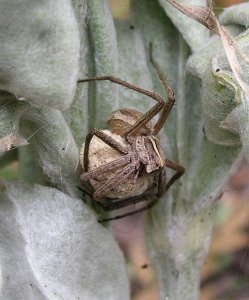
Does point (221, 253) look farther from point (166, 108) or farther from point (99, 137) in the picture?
point (99, 137)

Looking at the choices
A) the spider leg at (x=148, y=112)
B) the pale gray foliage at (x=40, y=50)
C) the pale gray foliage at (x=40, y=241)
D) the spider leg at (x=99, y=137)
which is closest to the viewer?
the pale gray foliage at (x=40, y=50)

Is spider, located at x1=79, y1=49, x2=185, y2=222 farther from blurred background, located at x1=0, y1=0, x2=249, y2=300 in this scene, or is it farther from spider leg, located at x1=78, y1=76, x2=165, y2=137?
blurred background, located at x1=0, y1=0, x2=249, y2=300

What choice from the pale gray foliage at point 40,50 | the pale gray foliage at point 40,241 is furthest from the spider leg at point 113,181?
the pale gray foliage at point 40,50

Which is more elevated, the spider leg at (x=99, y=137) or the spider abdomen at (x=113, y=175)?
the spider leg at (x=99, y=137)

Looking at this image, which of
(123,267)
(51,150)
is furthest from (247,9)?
(123,267)

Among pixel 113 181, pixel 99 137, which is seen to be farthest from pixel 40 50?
pixel 113 181

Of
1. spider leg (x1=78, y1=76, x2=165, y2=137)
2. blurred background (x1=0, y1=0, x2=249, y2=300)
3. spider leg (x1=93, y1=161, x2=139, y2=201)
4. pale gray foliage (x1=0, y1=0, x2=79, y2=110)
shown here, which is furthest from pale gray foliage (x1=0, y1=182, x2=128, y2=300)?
blurred background (x1=0, y1=0, x2=249, y2=300)

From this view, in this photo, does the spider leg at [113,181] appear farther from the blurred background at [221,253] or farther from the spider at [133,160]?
the blurred background at [221,253]

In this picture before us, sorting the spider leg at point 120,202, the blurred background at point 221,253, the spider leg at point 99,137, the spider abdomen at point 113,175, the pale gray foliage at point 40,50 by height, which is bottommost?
the blurred background at point 221,253

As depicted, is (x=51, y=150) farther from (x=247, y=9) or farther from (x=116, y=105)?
(x=247, y=9)
